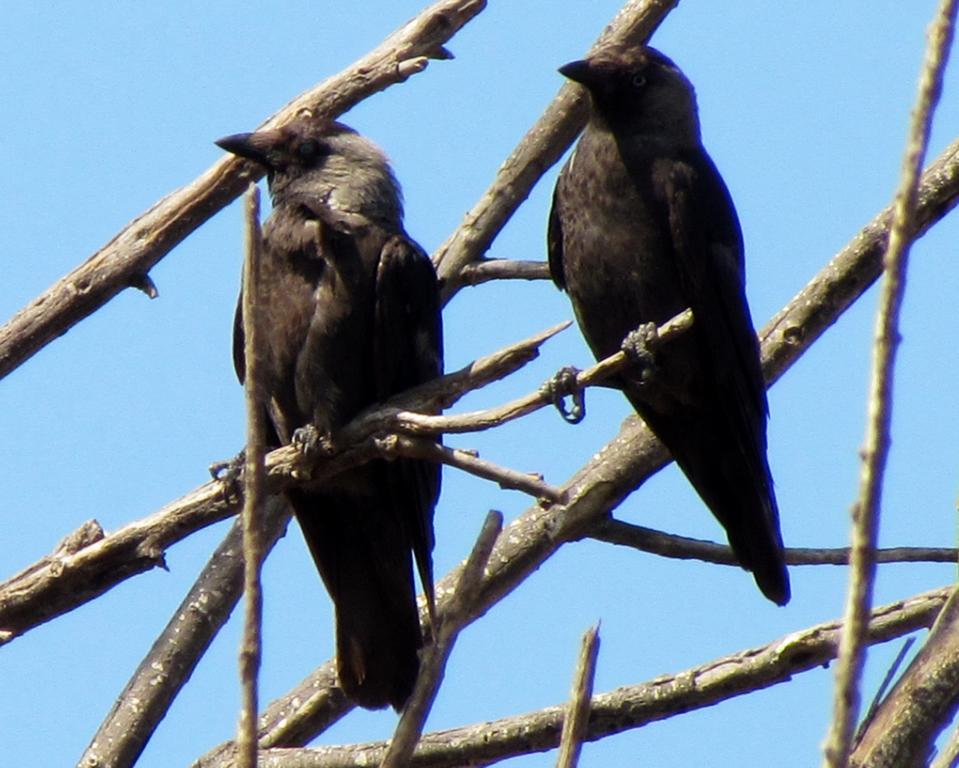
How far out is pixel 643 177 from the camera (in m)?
5.93

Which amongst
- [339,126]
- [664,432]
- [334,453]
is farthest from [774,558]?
[339,126]

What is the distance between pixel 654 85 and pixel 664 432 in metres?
1.35

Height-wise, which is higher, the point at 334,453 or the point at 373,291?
the point at 373,291

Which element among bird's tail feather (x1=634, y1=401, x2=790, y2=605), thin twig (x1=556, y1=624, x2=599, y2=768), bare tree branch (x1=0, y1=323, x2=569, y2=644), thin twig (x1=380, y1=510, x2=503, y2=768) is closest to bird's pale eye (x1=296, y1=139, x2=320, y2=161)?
bird's tail feather (x1=634, y1=401, x2=790, y2=605)

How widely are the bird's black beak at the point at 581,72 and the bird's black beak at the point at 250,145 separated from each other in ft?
3.89

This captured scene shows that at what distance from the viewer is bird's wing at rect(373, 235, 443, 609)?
5809 millimetres

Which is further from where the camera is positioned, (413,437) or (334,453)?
(334,453)

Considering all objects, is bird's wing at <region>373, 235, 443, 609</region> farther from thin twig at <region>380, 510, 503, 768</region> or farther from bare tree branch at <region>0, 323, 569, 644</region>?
thin twig at <region>380, 510, 503, 768</region>

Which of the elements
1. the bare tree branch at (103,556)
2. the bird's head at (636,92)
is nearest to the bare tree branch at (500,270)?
the bird's head at (636,92)

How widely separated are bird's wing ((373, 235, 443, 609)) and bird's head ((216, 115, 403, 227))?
381mm

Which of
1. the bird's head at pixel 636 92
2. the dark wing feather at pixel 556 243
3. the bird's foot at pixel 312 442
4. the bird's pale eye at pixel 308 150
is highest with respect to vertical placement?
the bird's pale eye at pixel 308 150

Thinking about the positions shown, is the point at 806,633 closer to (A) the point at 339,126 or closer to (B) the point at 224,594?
(B) the point at 224,594

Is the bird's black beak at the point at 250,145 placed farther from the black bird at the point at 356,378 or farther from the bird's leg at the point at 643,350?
the bird's leg at the point at 643,350

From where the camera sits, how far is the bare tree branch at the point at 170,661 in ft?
17.6
